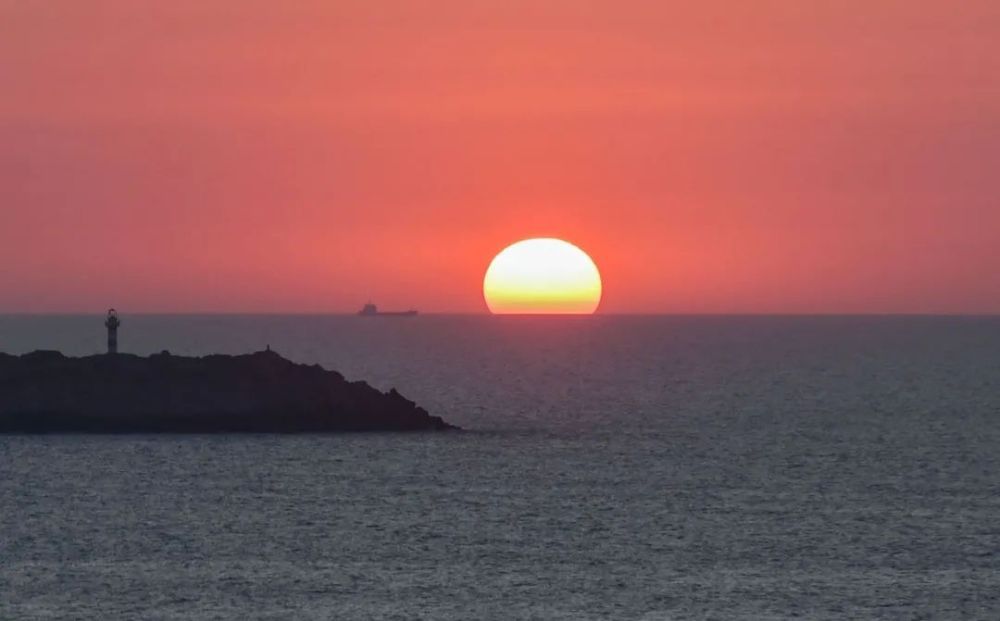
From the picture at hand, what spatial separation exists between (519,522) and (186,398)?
38914 millimetres

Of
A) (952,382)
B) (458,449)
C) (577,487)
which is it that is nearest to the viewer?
(577,487)

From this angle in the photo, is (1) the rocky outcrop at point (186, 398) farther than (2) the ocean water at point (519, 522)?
Yes

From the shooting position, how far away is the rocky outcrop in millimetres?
95188

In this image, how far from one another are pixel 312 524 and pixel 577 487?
15107 mm

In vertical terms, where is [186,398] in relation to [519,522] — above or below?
above

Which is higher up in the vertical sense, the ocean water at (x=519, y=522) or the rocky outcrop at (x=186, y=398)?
the rocky outcrop at (x=186, y=398)

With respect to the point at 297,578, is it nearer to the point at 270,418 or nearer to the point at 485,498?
the point at 485,498

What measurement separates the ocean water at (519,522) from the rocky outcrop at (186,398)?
391 cm

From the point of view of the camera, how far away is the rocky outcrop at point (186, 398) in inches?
3748

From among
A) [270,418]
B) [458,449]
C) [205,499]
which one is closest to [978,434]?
[458,449]

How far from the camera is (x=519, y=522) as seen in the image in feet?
205

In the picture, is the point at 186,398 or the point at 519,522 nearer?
the point at 519,522

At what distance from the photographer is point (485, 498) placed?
6912 centimetres

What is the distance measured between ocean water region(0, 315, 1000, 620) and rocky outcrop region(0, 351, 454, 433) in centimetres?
391
